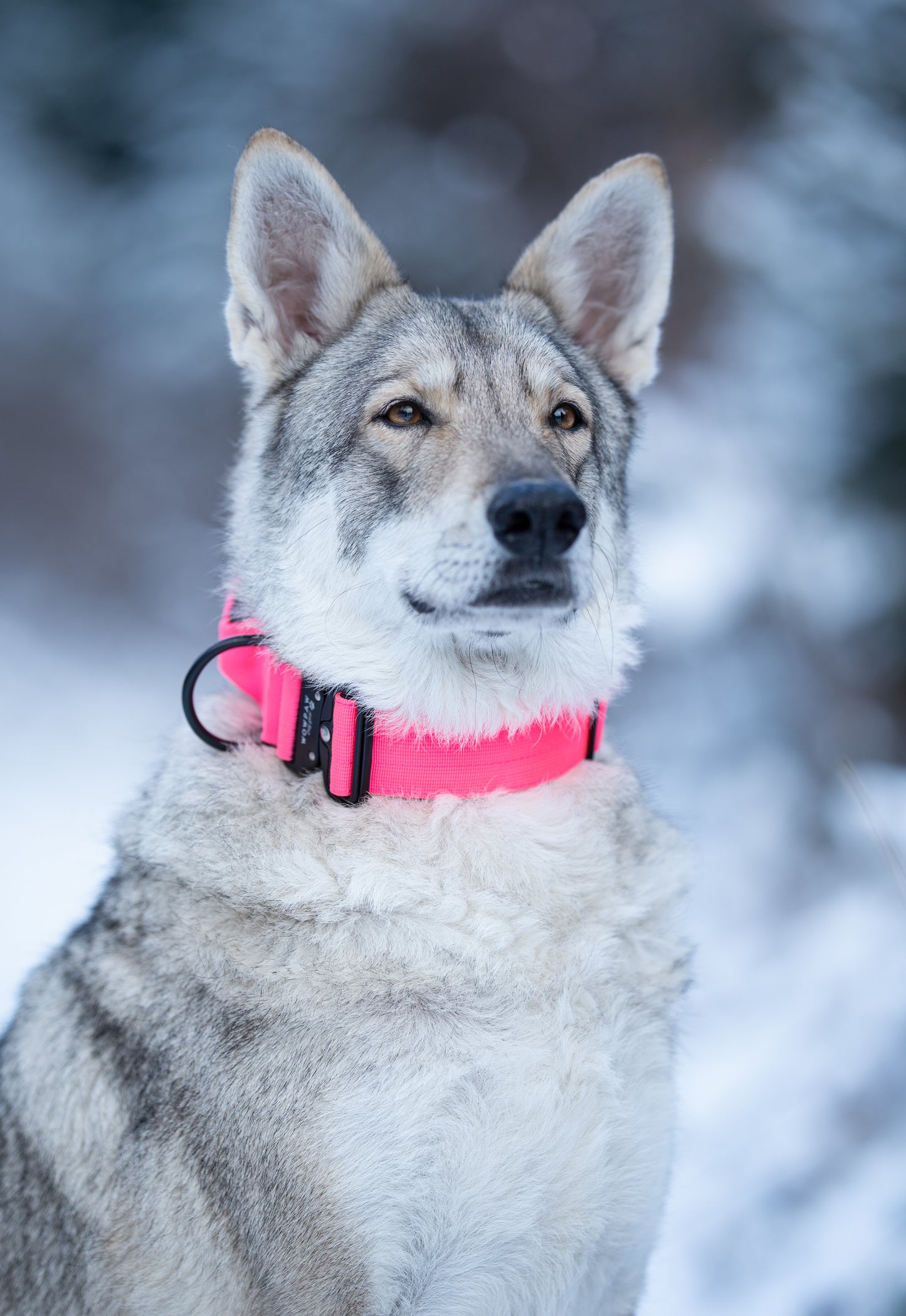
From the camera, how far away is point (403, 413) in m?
2.44

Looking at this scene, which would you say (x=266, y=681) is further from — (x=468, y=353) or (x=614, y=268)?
(x=614, y=268)

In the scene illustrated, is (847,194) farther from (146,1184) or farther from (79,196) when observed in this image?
(146,1184)

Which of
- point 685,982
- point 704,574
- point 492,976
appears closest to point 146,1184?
point 492,976

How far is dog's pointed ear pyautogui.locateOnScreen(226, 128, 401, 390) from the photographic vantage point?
246 cm

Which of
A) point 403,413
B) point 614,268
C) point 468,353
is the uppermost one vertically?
point 614,268

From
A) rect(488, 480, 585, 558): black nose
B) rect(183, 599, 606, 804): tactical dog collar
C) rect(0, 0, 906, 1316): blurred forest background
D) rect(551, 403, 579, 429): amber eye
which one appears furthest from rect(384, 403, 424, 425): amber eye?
rect(0, 0, 906, 1316): blurred forest background

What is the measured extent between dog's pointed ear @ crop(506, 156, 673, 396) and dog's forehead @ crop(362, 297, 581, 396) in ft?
1.10

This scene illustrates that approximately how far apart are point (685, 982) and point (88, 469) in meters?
3.60

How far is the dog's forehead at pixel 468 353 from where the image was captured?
2463 millimetres

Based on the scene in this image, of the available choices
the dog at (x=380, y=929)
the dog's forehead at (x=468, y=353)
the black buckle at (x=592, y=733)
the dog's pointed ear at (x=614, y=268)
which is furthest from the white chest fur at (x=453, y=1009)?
the dog's pointed ear at (x=614, y=268)

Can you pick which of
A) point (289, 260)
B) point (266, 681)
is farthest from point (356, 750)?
point (289, 260)

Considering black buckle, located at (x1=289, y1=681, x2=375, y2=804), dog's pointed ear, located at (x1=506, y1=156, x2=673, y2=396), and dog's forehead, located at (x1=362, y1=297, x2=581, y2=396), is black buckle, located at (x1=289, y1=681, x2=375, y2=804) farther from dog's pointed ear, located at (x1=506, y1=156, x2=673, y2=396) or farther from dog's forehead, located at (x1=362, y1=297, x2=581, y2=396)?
dog's pointed ear, located at (x1=506, y1=156, x2=673, y2=396)

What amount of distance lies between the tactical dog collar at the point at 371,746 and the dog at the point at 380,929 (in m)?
0.02

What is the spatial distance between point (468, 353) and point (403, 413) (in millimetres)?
260
